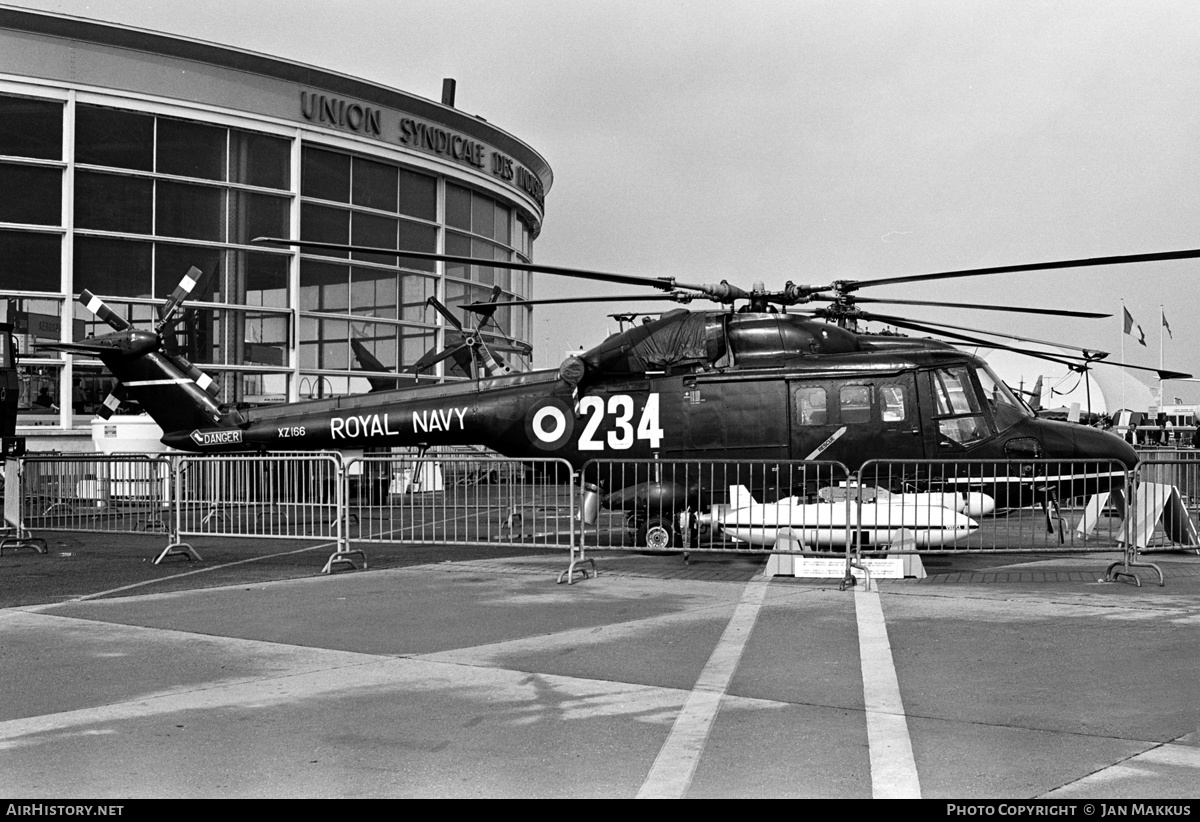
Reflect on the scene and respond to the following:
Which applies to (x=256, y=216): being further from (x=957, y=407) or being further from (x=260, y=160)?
(x=957, y=407)

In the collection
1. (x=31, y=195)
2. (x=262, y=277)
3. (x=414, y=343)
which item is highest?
(x=31, y=195)

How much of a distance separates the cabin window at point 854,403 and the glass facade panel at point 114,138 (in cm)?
1939

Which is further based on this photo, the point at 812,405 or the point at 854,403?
the point at 812,405

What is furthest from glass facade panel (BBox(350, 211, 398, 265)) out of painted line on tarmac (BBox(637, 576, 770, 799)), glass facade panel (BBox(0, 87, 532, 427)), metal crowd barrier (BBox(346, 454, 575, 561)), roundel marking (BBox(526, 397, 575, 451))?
painted line on tarmac (BBox(637, 576, 770, 799))

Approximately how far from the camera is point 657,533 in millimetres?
12695

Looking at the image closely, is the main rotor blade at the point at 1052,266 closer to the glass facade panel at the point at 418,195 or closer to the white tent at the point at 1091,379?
the glass facade panel at the point at 418,195

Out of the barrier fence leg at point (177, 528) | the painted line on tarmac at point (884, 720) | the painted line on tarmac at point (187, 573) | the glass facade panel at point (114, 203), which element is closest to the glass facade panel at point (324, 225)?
the glass facade panel at point (114, 203)

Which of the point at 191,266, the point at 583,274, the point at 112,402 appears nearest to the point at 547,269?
the point at 583,274

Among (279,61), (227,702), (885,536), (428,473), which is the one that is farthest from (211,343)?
(227,702)

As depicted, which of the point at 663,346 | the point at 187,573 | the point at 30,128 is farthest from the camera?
the point at 30,128

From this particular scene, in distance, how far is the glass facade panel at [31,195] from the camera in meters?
24.2

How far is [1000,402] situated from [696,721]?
849 cm

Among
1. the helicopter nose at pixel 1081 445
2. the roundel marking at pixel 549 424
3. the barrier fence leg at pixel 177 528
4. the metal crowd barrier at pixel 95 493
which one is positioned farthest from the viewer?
the roundel marking at pixel 549 424

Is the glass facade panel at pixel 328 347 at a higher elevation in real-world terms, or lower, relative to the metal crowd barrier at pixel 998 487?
higher
